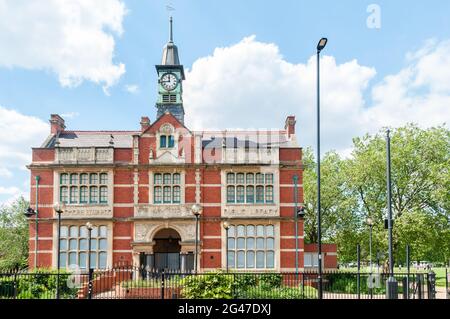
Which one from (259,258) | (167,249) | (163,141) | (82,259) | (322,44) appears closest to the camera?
(322,44)

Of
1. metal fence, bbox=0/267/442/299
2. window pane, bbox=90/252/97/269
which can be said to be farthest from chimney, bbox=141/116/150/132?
metal fence, bbox=0/267/442/299

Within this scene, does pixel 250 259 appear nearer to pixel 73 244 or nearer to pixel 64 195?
pixel 73 244

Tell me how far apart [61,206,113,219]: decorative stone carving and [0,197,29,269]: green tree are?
14.7 m

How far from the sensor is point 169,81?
34.2 m

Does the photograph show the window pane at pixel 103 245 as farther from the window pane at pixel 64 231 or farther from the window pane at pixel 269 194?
the window pane at pixel 269 194

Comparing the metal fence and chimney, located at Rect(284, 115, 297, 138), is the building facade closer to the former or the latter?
chimney, located at Rect(284, 115, 297, 138)

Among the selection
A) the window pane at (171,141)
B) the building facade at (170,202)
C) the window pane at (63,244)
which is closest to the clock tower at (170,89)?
the building facade at (170,202)

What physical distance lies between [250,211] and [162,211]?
19.6 feet

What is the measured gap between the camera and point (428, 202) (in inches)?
1377

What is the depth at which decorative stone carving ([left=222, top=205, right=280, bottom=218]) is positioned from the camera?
1206 inches

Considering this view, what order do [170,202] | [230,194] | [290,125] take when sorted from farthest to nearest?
[290,125] → [230,194] → [170,202]

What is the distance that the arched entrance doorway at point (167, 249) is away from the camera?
30919 mm

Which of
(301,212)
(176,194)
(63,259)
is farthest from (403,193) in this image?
(63,259)

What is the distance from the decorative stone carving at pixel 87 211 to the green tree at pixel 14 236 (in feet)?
48.4
